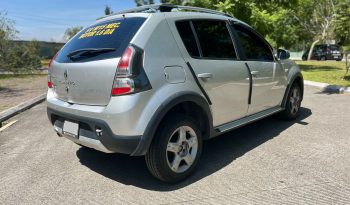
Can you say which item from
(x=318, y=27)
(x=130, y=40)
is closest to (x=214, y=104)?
(x=130, y=40)

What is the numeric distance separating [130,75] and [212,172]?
1537 mm

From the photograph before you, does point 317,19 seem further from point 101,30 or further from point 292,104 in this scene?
point 101,30

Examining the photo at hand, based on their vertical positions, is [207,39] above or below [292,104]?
above

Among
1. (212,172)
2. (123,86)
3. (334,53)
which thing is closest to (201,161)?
(212,172)

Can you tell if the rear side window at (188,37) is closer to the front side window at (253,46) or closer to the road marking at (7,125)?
the front side window at (253,46)

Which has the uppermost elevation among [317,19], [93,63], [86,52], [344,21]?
[317,19]

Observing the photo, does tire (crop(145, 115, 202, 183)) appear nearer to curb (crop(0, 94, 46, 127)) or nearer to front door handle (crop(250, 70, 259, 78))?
front door handle (crop(250, 70, 259, 78))

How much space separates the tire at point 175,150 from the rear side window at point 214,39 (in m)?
0.89

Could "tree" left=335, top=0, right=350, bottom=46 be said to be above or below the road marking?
above

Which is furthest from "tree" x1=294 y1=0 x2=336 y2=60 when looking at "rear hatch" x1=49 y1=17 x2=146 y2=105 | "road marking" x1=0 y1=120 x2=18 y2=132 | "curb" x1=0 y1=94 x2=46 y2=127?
"rear hatch" x1=49 y1=17 x2=146 y2=105

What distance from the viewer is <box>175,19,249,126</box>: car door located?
3.72m

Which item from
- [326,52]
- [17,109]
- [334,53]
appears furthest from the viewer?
[326,52]

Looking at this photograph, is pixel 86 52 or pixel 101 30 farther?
pixel 101 30

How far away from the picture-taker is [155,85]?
3.24 metres
